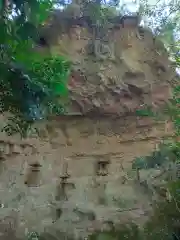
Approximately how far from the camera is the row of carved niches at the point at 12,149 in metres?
7.54

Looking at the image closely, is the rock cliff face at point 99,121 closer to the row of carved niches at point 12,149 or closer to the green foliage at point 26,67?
the row of carved niches at point 12,149

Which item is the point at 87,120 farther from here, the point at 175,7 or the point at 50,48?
the point at 175,7

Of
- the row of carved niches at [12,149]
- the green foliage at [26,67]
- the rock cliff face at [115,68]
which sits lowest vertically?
the green foliage at [26,67]

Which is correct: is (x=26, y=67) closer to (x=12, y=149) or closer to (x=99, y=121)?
(x=12, y=149)

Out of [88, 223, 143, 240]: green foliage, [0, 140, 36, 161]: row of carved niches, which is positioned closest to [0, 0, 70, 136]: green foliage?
[88, 223, 143, 240]: green foliage

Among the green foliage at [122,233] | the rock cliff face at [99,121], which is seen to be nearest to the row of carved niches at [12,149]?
the rock cliff face at [99,121]

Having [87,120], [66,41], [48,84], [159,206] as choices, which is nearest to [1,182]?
[87,120]

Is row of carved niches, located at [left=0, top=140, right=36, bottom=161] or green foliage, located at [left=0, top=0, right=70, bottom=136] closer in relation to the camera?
green foliage, located at [left=0, top=0, right=70, bottom=136]

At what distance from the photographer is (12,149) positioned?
7.69m

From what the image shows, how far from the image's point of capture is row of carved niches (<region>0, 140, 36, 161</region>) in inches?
297

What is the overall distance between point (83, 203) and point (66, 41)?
442cm

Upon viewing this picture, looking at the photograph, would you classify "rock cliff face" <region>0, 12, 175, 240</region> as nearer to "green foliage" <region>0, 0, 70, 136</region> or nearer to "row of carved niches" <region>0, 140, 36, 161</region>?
"row of carved niches" <region>0, 140, 36, 161</region>

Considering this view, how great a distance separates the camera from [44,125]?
8266mm

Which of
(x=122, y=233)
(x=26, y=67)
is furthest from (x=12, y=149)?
(x=26, y=67)
